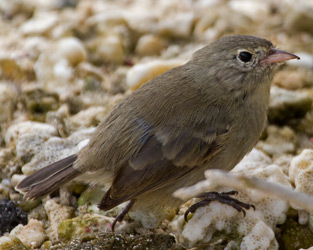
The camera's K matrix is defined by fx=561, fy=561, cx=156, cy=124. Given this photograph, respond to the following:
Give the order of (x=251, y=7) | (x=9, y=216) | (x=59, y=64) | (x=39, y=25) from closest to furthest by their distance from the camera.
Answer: (x=9, y=216) → (x=59, y=64) → (x=39, y=25) → (x=251, y=7)


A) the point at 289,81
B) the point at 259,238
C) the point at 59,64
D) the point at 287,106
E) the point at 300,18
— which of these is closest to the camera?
the point at 259,238

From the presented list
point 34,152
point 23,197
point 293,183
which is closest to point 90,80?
point 34,152

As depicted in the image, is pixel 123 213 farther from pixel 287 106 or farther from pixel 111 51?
pixel 111 51

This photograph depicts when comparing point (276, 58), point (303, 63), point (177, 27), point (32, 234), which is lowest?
point (32, 234)

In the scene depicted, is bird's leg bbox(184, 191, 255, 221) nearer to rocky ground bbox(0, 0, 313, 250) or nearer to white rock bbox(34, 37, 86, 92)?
rocky ground bbox(0, 0, 313, 250)

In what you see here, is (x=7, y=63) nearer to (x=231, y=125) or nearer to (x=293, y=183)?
(x=231, y=125)

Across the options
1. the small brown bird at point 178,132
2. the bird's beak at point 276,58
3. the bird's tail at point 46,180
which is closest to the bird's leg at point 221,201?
the small brown bird at point 178,132

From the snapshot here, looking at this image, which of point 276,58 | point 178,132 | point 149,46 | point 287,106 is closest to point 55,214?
point 178,132

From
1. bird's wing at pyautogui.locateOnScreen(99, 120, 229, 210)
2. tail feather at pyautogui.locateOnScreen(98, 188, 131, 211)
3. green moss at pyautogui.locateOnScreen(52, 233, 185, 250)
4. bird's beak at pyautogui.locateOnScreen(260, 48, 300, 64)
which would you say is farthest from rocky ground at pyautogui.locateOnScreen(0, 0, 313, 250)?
bird's beak at pyautogui.locateOnScreen(260, 48, 300, 64)
